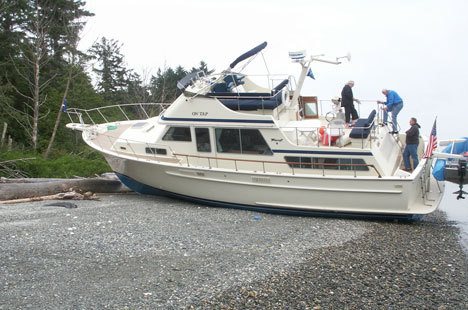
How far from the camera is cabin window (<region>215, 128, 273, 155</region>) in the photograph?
12.1m

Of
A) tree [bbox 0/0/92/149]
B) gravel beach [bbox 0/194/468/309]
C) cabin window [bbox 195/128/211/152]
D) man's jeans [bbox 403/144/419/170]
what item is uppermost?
tree [bbox 0/0/92/149]

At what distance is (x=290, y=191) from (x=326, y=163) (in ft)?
3.59

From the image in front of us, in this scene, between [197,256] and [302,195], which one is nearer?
[197,256]

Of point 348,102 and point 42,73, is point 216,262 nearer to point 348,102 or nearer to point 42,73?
point 348,102

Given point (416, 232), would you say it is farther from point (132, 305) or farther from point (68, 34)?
point (68, 34)

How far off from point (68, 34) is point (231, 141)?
668 inches

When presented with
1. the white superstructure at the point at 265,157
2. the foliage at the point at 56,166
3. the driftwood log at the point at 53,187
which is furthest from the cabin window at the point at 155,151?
the foliage at the point at 56,166

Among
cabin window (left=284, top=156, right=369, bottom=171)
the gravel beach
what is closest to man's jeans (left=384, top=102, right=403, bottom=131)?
cabin window (left=284, top=156, right=369, bottom=171)

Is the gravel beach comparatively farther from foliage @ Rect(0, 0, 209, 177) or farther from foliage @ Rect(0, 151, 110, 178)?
foliage @ Rect(0, 0, 209, 177)

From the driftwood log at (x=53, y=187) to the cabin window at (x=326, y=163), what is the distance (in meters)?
5.97

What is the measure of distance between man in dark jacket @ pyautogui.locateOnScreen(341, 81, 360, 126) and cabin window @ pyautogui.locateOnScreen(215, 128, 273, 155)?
2654 millimetres

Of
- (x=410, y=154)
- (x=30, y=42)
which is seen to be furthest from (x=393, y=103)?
(x=30, y=42)

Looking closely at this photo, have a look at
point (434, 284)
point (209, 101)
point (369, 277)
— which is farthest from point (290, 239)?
point (209, 101)

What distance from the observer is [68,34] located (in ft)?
84.2
